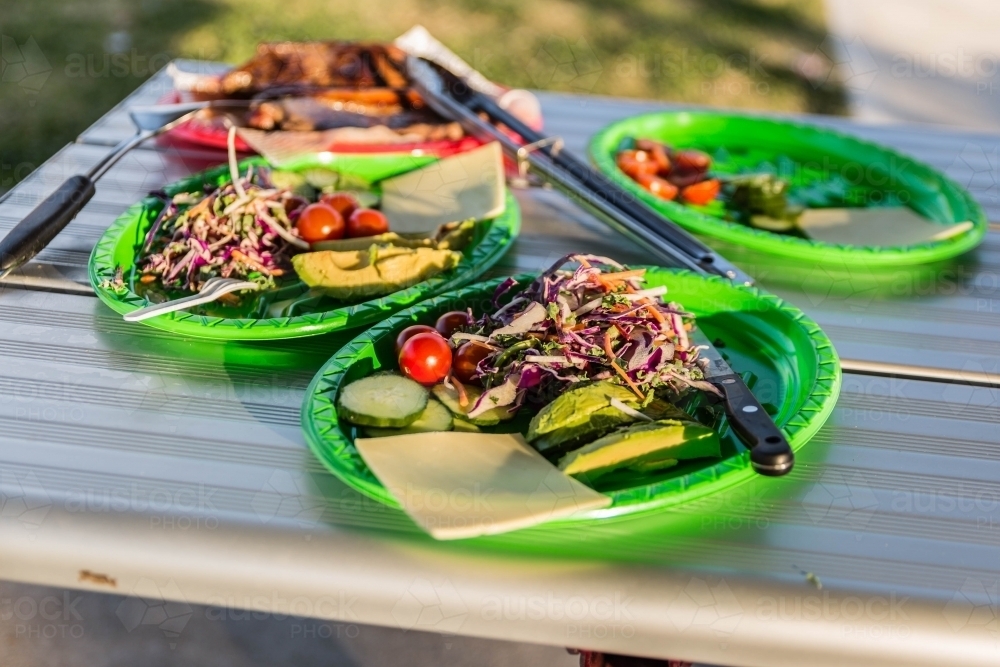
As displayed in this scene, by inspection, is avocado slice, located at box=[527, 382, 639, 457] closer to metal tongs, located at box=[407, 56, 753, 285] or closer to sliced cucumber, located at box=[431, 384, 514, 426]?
sliced cucumber, located at box=[431, 384, 514, 426]

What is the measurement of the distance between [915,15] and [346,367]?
23.6ft

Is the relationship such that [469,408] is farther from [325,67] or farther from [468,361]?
[325,67]

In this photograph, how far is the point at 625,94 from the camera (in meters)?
6.15

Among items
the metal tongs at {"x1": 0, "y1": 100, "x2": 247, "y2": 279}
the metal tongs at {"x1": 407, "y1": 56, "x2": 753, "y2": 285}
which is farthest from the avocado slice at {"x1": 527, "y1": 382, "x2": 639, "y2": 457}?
the metal tongs at {"x1": 0, "y1": 100, "x2": 247, "y2": 279}

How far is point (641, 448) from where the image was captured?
1273 millimetres

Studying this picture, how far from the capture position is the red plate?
224 cm

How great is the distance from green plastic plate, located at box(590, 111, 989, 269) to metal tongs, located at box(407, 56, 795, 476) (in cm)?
10

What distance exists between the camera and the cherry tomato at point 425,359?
1.42 meters

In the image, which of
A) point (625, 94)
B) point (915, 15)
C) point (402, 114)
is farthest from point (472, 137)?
point (915, 15)

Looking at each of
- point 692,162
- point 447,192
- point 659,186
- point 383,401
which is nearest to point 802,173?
point 692,162

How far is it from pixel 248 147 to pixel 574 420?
4.44 ft

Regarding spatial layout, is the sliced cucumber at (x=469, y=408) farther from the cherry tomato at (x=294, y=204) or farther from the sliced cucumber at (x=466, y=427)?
the cherry tomato at (x=294, y=204)

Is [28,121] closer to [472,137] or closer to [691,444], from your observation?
[472,137]

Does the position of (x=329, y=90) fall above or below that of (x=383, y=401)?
above
